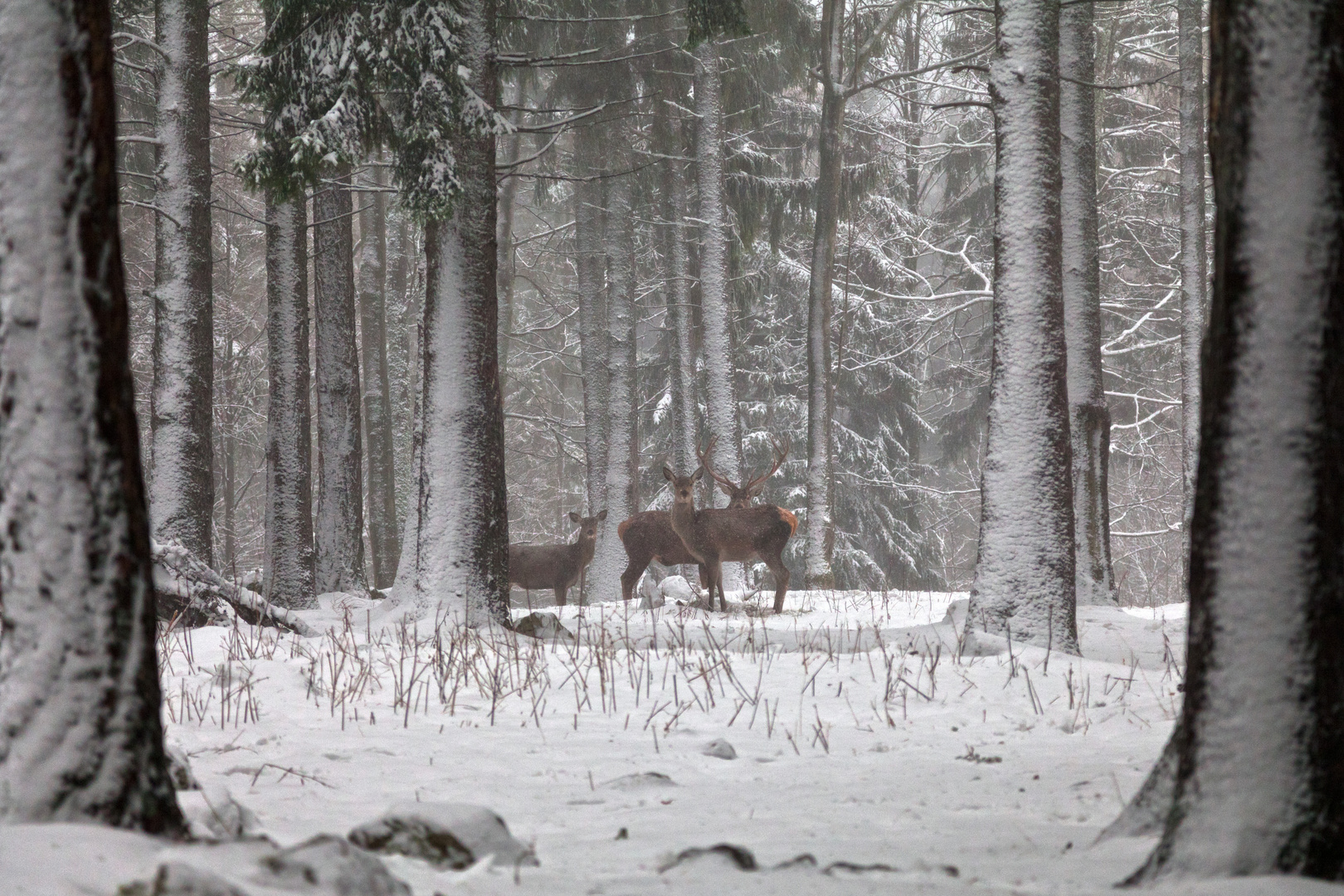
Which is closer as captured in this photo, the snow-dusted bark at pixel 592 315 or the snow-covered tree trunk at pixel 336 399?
the snow-covered tree trunk at pixel 336 399

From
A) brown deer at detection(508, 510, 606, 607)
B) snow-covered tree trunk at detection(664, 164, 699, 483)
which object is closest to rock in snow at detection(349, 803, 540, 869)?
brown deer at detection(508, 510, 606, 607)

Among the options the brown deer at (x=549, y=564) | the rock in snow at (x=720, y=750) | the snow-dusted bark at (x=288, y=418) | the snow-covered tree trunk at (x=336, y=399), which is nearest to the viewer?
the rock in snow at (x=720, y=750)

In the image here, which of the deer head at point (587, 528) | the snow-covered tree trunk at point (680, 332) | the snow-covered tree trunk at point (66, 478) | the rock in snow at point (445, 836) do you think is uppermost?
the snow-covered tree trunk at point (680, 332)

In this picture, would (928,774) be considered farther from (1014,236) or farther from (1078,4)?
(1078,4)

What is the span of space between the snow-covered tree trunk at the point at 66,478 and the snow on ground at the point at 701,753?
0.35 metres

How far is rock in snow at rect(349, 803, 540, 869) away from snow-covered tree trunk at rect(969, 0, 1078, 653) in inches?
208

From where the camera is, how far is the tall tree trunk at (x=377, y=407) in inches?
739

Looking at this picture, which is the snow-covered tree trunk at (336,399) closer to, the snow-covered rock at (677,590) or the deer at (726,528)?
the snow-covered rock at (677,590)

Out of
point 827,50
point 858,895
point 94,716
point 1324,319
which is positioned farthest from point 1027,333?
point 827,50

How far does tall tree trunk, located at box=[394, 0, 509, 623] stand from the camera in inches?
358

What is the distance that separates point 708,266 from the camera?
1822 cm

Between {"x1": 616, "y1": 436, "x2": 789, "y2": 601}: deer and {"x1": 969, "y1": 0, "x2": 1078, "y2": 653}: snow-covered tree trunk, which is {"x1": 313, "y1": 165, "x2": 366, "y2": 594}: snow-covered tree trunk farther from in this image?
{"x1": 969, "y1": 0, "x2": 1078, "y2": 653}: snow-covered tree trunk

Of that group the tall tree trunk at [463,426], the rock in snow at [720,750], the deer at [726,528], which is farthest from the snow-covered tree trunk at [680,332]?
the rock in snow at [720,750]

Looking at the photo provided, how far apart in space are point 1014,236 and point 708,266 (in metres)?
10.5
